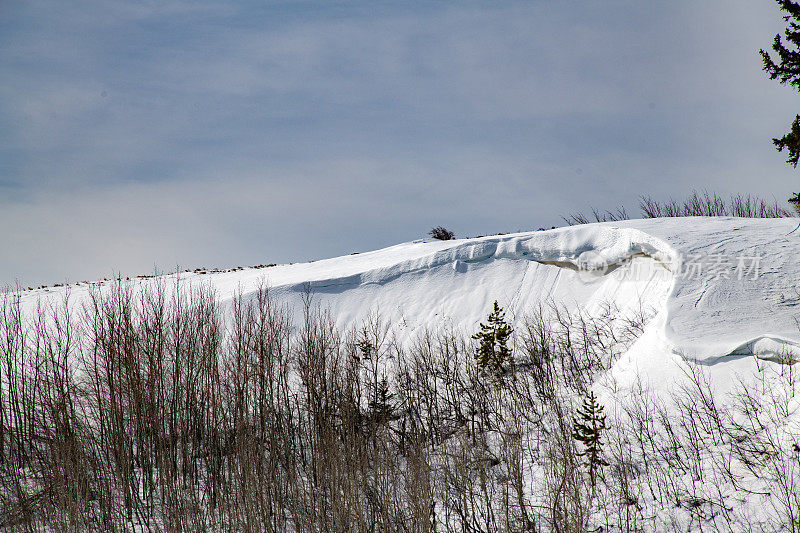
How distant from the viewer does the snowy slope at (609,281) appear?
1412 cm

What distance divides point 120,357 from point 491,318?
11.7 meters

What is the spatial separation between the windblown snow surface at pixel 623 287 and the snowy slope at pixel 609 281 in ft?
0.15

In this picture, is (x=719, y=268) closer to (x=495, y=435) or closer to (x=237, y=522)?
(x=495, y=435)

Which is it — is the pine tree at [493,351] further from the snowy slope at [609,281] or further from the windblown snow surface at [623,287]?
the snowy slope at [609,281]

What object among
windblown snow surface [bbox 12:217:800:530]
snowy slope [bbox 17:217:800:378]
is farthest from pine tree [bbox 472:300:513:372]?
snowy slope [bbox 17:217:800:378]

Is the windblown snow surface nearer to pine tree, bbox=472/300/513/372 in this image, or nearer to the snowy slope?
the snowy slope

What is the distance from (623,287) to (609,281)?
1.03m

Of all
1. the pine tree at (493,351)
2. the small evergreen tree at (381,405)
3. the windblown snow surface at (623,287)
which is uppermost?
the windblown snow surface at (623,287)

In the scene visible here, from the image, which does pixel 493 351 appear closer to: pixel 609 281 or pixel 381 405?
pixel 381 405

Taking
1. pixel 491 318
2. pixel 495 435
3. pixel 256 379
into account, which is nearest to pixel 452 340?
pixel 491 318

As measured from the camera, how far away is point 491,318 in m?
18.1

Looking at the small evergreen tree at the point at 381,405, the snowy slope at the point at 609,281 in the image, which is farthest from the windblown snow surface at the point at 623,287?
the small evergreen tree at the point at 381,405

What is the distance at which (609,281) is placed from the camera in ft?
68.0

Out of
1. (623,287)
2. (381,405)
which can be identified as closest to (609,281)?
(623,287)
